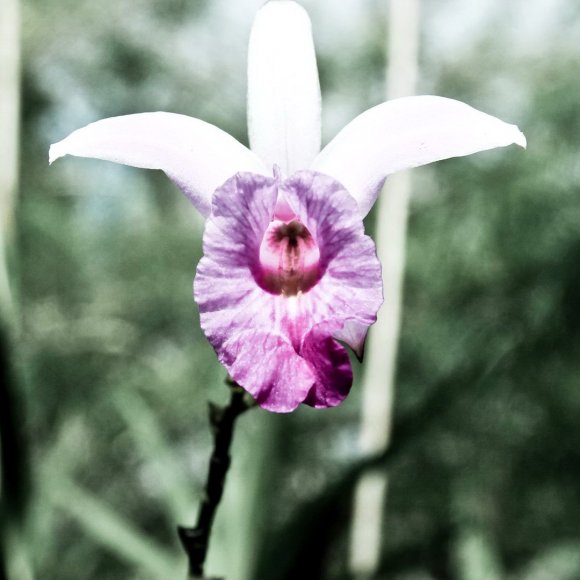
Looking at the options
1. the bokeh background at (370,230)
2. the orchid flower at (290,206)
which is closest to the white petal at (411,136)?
the orchid flower at (290,206)

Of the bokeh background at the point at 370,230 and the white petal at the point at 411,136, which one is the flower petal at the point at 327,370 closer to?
the white petal at the point at 411,136

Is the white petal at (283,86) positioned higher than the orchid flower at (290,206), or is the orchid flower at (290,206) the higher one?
the white petal at (283,86)

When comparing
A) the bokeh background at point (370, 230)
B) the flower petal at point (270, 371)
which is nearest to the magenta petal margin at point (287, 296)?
the flower petal at point (270, 371)

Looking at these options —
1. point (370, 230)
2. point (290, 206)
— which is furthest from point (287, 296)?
point (370, 230)

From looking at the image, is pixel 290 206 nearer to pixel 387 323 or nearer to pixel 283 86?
pixel 283 86

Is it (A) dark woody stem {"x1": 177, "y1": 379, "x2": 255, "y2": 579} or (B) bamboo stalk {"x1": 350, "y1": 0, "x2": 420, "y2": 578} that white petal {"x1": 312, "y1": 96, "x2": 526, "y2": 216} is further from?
(B) bamboo stalk {"x1": 350, "y1": 0, "x2": 420, "y2": 578}

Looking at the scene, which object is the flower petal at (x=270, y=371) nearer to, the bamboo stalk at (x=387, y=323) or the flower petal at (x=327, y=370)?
the flower petal at (x=327, y=370)

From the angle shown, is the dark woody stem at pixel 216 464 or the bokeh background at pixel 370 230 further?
the bokeh background at pixel 370 230
